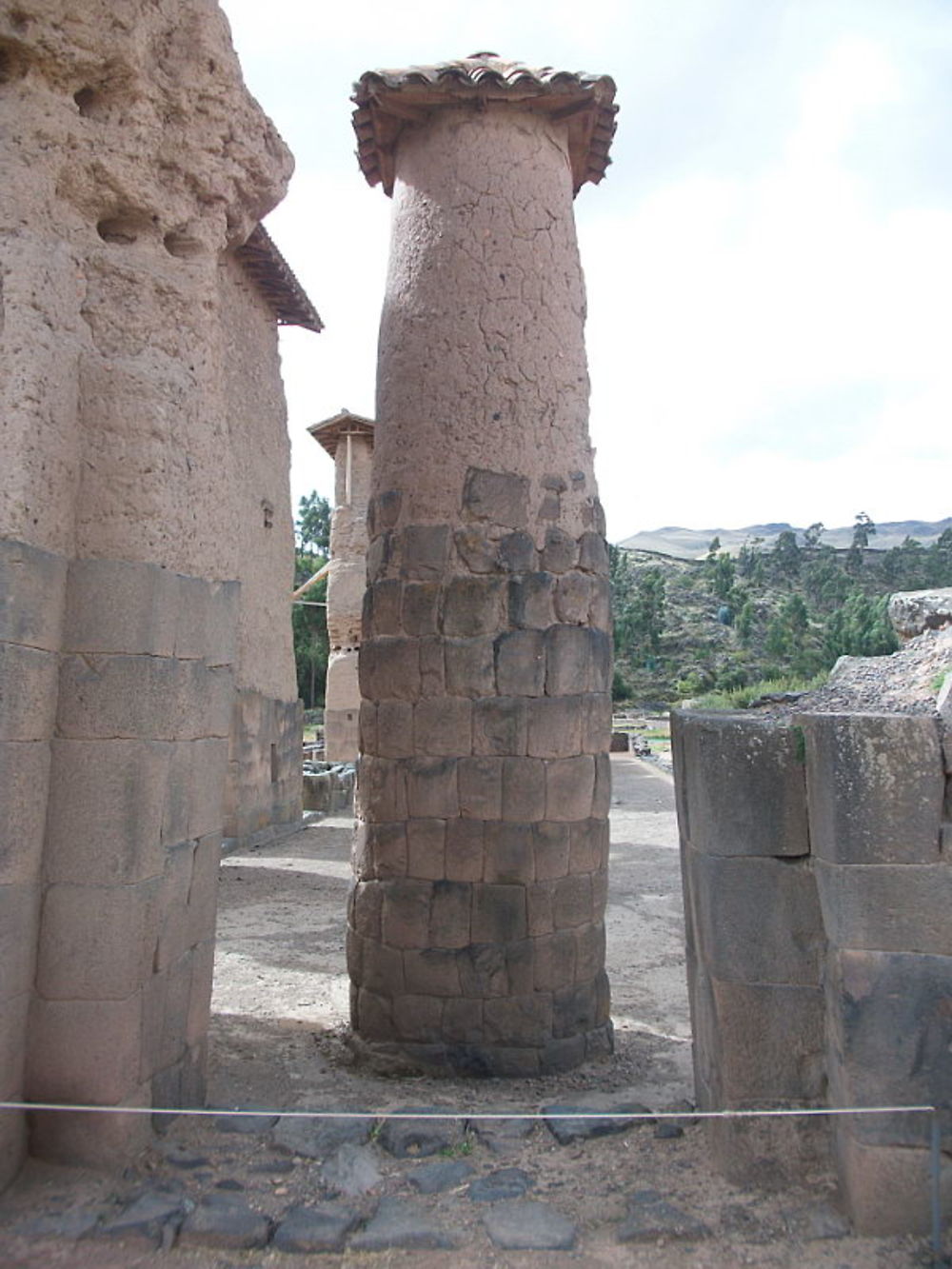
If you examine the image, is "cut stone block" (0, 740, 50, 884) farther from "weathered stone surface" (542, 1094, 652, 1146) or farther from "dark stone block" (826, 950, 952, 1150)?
"dark stone block" (826, 950, 952, 1150)

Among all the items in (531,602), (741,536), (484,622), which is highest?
(741,536)

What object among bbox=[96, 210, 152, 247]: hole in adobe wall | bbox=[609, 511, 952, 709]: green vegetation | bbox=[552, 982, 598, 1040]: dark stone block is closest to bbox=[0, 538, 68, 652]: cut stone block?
bbox=[96, 210, 152, 247]: hole in adobe wall

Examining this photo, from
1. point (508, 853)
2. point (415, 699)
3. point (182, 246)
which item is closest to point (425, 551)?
point (415, 699)

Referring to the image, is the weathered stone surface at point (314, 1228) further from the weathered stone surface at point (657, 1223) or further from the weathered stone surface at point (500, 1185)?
the weathered stone surface at point (657, 1223)

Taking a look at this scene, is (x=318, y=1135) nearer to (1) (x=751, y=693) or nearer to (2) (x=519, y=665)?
(2) (x=519, y=665)

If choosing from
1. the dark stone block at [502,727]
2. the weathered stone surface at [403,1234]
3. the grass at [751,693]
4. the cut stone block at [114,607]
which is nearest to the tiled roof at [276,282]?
the grass at [751,693]

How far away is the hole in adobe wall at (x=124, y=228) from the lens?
153 inches

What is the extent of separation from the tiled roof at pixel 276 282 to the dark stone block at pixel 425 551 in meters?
7.92

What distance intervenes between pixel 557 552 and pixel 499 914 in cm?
192

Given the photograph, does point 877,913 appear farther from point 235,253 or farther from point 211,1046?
point 235,253

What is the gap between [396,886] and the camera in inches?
199

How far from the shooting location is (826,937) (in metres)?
3.23

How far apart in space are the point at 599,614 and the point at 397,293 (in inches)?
85.4

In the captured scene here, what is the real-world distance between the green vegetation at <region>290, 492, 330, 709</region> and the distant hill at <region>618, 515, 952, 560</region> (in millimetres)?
70482
